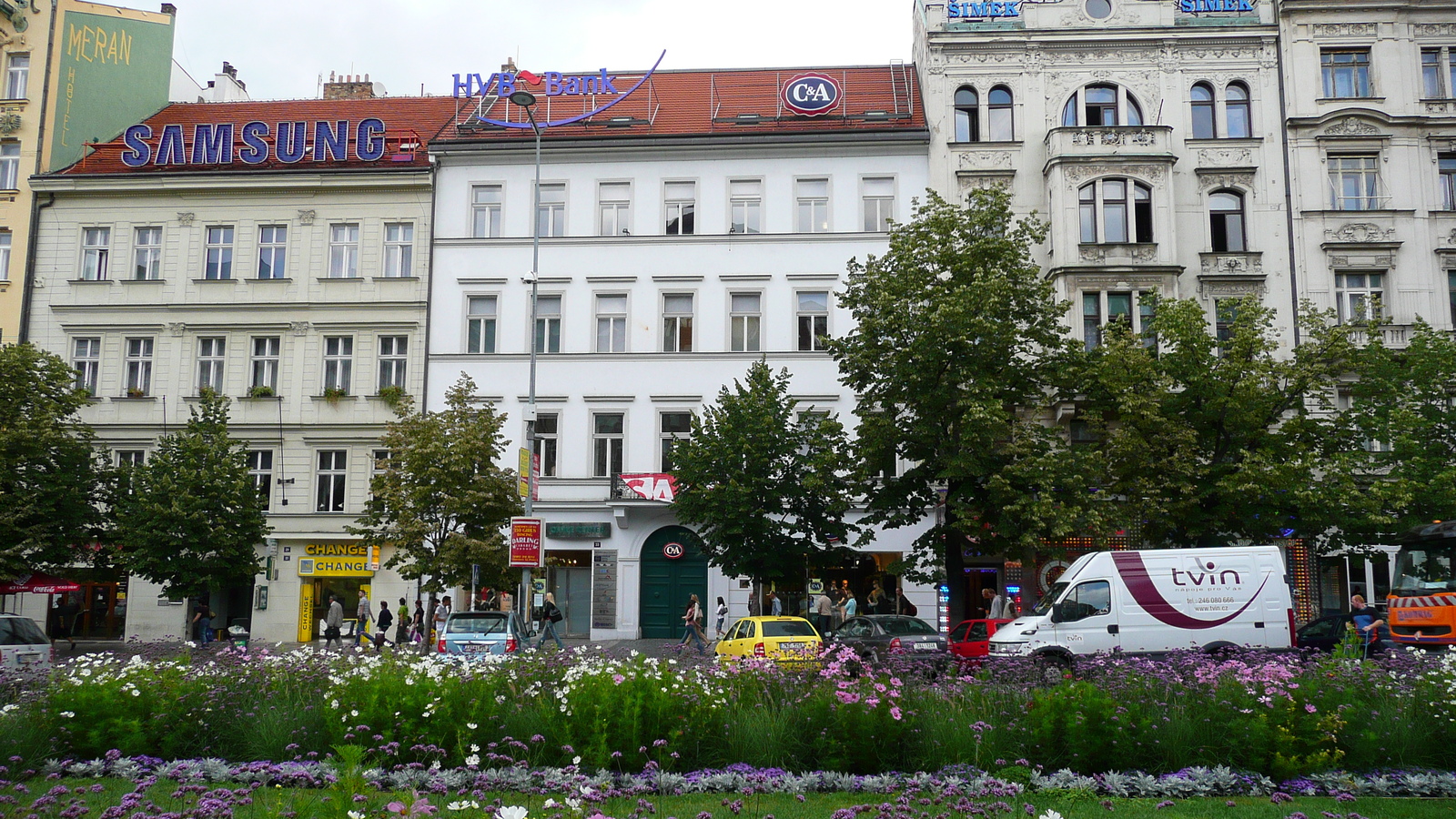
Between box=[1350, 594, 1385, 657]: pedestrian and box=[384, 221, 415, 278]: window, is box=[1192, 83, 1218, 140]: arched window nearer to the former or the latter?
box=[1350, 594, 1385, 657]: pedestrian

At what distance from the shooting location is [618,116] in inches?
1411

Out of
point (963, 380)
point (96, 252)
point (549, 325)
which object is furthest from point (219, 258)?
point (963, 380)

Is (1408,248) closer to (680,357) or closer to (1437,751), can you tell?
(680,357)

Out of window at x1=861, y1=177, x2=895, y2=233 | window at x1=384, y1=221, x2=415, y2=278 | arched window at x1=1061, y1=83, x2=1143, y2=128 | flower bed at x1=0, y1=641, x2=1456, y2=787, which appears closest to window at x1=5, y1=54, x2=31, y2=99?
window at x1=384, y1=221, x2=415, y2=278

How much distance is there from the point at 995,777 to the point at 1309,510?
2026 centimetres

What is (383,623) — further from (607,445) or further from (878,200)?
(878,200)

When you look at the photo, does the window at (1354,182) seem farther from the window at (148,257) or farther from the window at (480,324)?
the window at (148,257)

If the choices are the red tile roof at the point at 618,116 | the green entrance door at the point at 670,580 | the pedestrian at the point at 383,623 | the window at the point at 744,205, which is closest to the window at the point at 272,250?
the red tile roof at the point at 618,116

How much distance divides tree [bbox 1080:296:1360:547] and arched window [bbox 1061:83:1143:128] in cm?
890

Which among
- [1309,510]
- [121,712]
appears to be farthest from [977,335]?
[121,712]

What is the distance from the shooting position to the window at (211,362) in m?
34.4

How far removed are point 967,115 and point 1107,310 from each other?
754 centimetres

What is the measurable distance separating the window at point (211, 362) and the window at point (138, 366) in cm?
161

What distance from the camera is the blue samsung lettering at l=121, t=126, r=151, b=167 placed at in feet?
117
